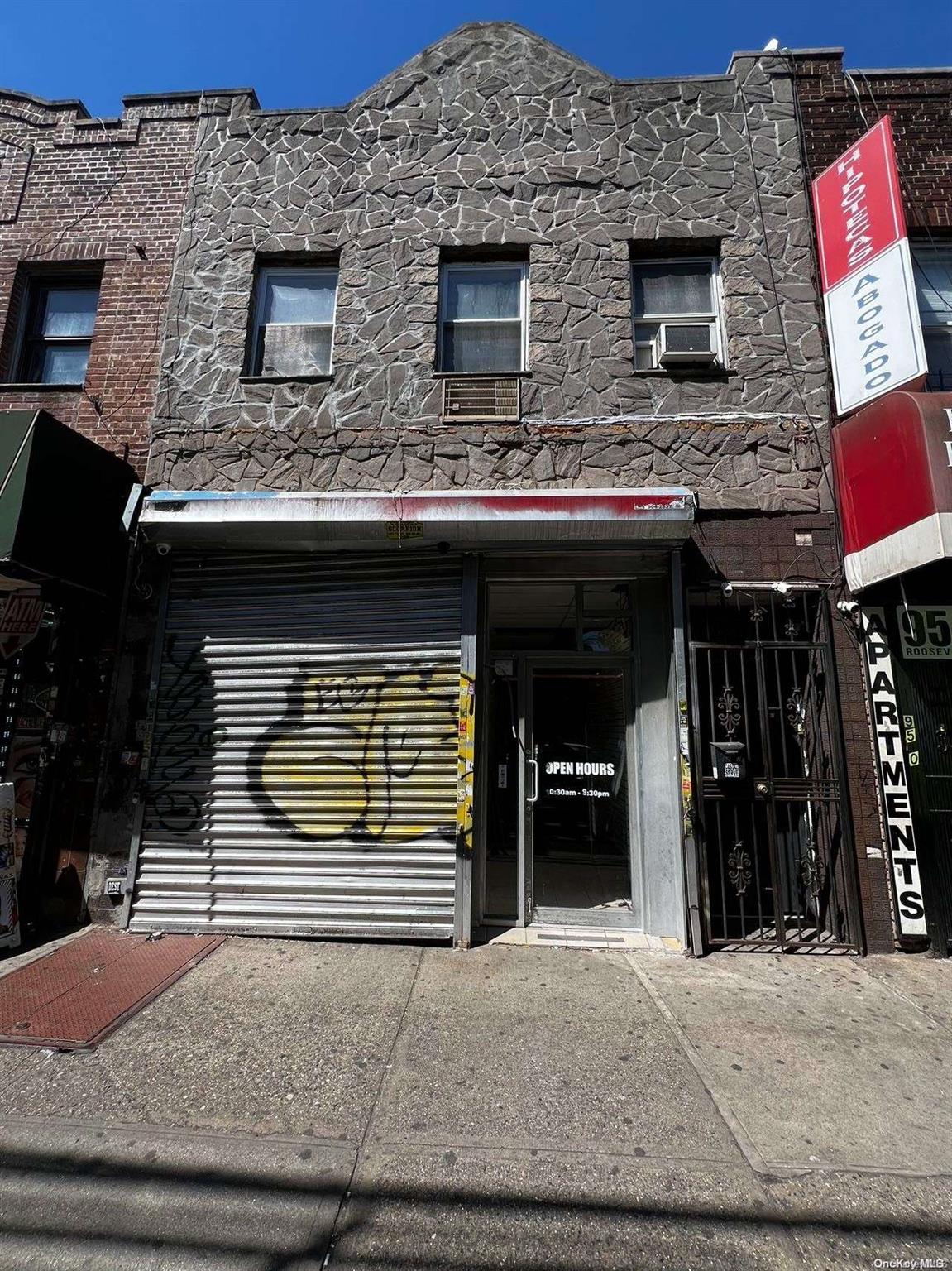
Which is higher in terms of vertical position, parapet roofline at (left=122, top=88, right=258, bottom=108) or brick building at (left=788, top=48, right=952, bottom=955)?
parapet roofline at (left=122, top=88, right=258, bottom=108)

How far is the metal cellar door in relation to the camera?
5.42 m

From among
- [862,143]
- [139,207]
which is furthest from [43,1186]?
[862,143]

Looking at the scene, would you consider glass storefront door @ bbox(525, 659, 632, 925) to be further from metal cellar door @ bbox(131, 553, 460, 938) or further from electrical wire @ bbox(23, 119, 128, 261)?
electrical wire @ bbox(23, 119, 128, 261)

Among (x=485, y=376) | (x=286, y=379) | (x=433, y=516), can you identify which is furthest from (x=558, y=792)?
(x=286, y=379)

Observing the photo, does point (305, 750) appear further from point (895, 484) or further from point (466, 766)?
point (895, 484)

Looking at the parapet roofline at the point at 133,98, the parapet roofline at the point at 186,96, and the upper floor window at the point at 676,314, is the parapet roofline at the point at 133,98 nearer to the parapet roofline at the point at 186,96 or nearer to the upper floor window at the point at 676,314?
the parapet roofline at the point at 186,96

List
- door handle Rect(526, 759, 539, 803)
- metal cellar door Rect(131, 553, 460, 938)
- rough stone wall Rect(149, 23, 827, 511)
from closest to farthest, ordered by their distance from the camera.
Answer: metal cellar door Rect(131, 553, 460, 938) < door handle Rect(526, 759, 539, 803) < rough stone wall Rect(149, 23, 827, 511)

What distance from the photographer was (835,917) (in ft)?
17.4

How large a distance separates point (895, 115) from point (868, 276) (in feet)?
8.44

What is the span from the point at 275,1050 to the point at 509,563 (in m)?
4.12

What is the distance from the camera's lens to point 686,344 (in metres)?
6.32

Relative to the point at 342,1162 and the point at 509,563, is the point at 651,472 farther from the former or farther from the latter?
the point at 342,1162

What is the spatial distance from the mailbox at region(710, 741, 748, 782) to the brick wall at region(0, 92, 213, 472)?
6.28m

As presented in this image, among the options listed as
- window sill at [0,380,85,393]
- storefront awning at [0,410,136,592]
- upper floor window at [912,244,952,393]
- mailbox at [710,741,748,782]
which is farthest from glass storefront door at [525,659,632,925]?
window sill at [0,380,85,393]
